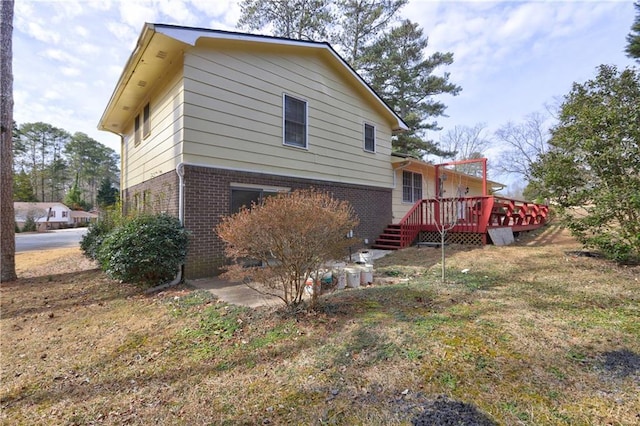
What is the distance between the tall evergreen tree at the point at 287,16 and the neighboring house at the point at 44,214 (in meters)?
31.9

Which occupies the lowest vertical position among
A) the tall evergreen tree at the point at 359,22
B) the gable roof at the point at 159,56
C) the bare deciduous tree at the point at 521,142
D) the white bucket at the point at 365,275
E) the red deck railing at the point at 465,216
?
the white bucket at the point at 365,275

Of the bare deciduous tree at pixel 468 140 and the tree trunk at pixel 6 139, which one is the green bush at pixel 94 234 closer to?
the tree trunk at pixel 6 139

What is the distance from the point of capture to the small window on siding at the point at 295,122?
334 inches

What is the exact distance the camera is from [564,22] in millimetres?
8336

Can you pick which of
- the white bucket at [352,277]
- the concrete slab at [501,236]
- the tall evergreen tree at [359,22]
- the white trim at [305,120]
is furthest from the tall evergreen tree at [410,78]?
the white bucket at [352,277]

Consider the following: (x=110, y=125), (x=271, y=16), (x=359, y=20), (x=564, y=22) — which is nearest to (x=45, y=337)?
(x=110, y=125)

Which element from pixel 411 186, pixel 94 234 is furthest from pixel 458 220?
pixel 94 234

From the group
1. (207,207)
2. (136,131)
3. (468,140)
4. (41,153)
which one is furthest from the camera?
(41,153)

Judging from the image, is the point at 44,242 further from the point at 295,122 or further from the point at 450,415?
the point at 450,415

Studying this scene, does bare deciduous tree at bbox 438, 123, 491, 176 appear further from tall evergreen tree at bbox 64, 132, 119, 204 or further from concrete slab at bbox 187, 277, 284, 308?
tall evergreen tree at bbox 64, 132, 119, 204

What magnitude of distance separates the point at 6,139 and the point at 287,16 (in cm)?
1533

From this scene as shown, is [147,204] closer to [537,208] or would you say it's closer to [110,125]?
[110,125]

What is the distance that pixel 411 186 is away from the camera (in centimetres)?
1399

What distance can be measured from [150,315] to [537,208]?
1444 cm
